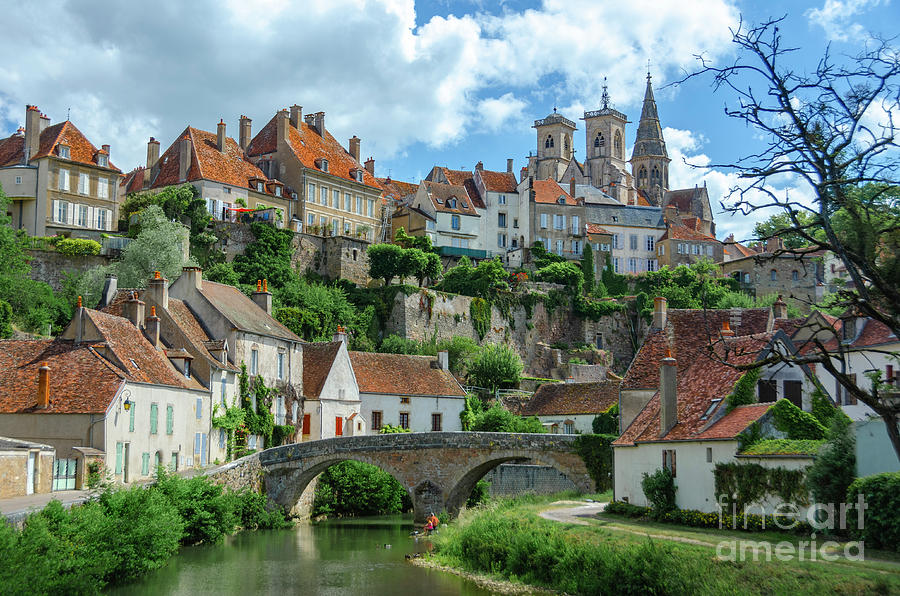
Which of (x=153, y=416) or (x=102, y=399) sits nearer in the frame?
(x=102, y=399)

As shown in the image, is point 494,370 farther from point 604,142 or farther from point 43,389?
point 604,142

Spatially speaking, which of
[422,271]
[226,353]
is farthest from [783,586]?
[422,271]

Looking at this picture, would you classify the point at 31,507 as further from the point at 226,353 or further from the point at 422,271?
the point at 422,271

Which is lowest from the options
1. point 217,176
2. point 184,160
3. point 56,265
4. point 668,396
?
point 668,396

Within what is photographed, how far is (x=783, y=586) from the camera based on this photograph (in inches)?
645

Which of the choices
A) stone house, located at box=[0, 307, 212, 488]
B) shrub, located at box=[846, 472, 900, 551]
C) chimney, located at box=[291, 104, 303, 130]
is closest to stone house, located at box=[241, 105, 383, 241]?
chimney, located at box=[291, 104, 303, 130]

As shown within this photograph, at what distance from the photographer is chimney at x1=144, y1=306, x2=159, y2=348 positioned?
110 ft

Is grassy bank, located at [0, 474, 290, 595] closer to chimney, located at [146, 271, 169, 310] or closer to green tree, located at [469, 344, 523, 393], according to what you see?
chimney, located at [146, 271, 169, 310]

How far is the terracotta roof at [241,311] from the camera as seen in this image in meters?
38.5

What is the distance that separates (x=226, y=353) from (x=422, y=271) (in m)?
27.8

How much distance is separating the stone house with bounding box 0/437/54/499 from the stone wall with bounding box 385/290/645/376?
1417 inches

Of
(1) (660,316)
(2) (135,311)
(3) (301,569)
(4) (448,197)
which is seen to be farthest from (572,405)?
(4) (448,197)

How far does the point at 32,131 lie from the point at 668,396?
132ft

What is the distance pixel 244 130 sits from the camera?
6675 centimetres
